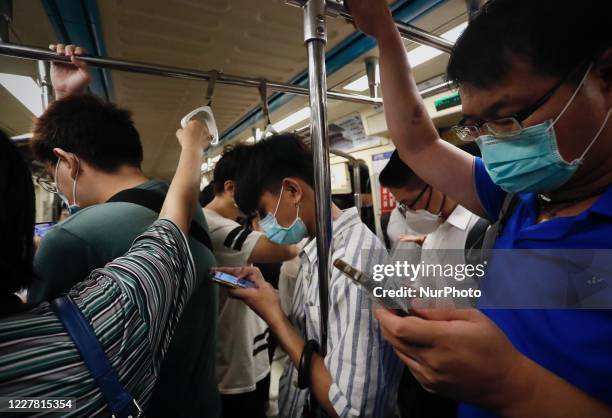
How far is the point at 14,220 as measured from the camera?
→ 0.52 m

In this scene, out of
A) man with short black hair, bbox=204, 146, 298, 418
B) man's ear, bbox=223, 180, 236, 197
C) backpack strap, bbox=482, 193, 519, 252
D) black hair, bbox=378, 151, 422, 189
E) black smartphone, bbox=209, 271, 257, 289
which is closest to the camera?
backpack strap, bbox=482, 193, 519, 252

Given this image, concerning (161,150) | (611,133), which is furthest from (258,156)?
(161,150)

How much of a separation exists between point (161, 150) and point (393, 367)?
13.6 ft

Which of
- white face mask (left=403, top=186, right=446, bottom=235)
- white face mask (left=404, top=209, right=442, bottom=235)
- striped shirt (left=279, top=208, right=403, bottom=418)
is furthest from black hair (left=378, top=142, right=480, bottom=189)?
striped shirt (left=279, top=208, right=403, bottom=418)

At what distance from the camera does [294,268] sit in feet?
5.50

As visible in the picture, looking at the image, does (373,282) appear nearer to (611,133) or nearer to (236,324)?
(611,133)

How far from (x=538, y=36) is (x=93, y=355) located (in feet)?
3.42

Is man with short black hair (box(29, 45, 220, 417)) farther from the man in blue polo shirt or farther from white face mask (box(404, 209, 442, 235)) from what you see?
white face mask (box(404, 209, 442, 235))

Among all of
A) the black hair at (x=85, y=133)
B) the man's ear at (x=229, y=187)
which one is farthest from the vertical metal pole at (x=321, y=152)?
the man's ear at (x=229, y=187)

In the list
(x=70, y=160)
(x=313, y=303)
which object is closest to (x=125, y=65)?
(x=70, y=160)

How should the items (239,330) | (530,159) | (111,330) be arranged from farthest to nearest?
(239,330), (530,159), (111,330)

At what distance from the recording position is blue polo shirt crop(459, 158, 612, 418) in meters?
0.46

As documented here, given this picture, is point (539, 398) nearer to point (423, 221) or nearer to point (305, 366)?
point (305, 366)

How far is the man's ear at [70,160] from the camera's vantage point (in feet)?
3.03
